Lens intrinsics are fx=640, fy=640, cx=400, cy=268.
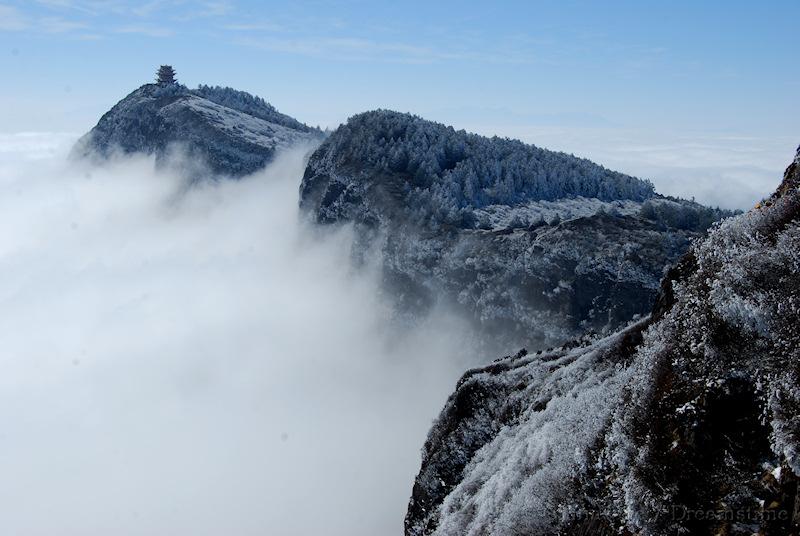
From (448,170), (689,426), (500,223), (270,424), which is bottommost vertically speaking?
(270,424)

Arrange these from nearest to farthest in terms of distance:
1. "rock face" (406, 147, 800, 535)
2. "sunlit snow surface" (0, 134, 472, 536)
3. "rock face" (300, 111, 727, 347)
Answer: "rock face" (406, 147, 800, 535), "rock face" (300, 111, 727, 347), "sunlit snow surface" (0, 134, 472, 536)

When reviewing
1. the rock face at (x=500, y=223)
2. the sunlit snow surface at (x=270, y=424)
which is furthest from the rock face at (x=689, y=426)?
Result: the sunlit snow surface at (x=270, y=424)

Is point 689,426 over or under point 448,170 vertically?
under

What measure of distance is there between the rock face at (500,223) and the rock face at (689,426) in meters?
56.4

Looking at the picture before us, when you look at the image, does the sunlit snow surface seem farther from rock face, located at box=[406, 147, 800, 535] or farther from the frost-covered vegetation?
rock face, located at box=[406, 147, 800, 535]

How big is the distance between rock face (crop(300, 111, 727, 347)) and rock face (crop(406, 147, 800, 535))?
5640 centimetres

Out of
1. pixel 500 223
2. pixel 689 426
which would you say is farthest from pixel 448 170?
pixel 689 426

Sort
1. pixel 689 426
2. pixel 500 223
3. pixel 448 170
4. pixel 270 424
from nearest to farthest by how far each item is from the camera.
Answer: pixel 689 426 < pixel 500 223 < pixel 448 170 < pixel 270 424

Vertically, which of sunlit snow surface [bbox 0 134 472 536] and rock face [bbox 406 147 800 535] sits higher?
rock face [bbox 406 147 800 535]

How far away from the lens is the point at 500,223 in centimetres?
11050

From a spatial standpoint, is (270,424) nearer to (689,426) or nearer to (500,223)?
(500,223)

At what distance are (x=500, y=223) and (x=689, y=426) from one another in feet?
310

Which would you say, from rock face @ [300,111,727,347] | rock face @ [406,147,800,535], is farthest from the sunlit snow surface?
rock face @ [406,147,800,535]

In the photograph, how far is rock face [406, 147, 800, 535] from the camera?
50.1ft
